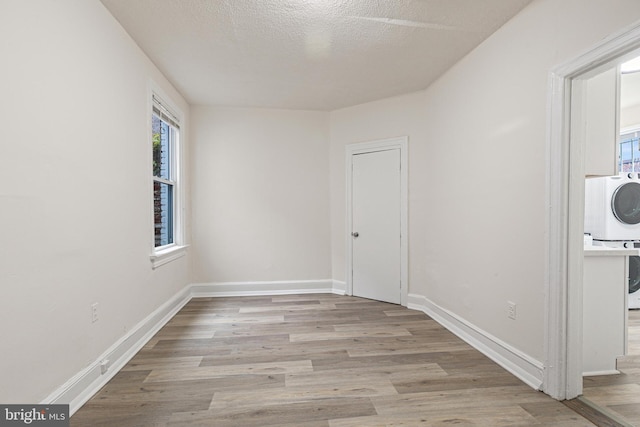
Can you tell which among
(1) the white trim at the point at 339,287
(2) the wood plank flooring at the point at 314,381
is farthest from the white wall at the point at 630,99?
(1) the white trim at the point at 339,287

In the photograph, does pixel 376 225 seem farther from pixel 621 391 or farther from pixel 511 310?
pixel 621 391

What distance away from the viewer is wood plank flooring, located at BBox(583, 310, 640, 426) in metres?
1.81

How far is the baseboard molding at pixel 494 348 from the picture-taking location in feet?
6.94

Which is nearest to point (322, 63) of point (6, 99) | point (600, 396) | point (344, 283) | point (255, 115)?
point (255, 115)

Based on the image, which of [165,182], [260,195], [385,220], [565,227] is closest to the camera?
[565,227]

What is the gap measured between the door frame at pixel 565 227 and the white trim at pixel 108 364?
2.87 meters

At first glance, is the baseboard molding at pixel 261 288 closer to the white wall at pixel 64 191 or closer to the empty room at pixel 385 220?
the empty room at pixel 385 220

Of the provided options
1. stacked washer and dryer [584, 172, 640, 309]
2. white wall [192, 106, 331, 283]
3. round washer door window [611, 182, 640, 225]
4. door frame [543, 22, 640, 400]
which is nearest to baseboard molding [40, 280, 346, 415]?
white wall [192, 106, 331, 283]

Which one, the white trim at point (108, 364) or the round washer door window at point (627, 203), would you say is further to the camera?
the round washer door window at point (627, 203)

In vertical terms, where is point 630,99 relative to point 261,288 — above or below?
above

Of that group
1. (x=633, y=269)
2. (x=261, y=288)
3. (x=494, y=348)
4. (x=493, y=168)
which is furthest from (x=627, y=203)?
(x=261, y=288)

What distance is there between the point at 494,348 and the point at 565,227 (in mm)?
1136

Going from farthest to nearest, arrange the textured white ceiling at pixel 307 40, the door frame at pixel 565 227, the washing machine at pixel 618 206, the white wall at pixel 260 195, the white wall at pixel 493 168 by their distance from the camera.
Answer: the white wall at pixel 260 195, the washing machine at pixel 618 206, the textured white ceiling at pixel 307 40, the white wall at pixel 493 168, the door frame at pixel 565 227

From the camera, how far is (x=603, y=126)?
6.81 feet
